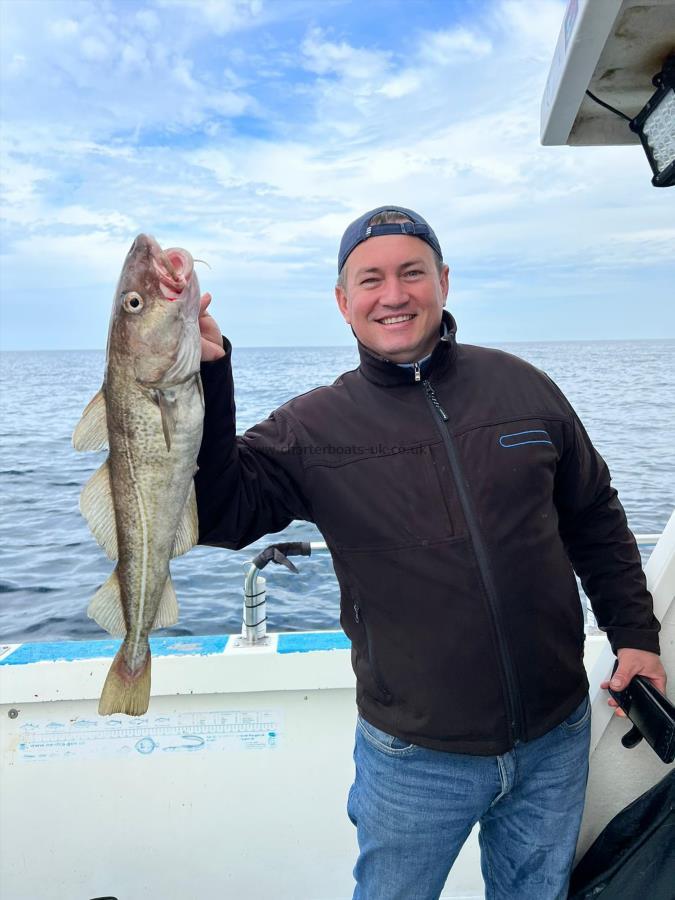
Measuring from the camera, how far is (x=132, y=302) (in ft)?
5.86

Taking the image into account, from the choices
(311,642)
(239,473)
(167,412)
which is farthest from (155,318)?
(311,642)

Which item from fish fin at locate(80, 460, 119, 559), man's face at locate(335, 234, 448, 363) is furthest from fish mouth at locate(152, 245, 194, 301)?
man's face at locate(335, 234, 448, 363)

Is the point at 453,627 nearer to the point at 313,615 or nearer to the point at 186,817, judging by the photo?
the point at 186,817

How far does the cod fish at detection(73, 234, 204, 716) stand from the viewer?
5.85 ft

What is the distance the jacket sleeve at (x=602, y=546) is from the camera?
228 cm

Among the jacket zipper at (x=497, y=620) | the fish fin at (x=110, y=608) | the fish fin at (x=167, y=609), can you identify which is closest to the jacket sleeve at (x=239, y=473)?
the fish fin at (x=167, y=609)

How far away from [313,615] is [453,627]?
547cm

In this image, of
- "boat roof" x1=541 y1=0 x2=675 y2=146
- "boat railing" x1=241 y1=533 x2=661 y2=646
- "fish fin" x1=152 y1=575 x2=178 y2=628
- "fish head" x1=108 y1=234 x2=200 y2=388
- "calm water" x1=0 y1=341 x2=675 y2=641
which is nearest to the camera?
"boat roof" x1=541 y1=0 x2=675 y2=146

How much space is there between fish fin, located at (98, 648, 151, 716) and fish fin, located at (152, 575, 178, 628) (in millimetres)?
100

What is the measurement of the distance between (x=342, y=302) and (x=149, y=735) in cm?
220

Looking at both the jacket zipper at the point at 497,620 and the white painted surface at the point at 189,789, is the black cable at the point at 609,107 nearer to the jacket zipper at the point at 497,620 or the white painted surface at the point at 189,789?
the jacket zipper at the point at 497,620

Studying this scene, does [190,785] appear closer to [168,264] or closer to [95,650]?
[95,650]

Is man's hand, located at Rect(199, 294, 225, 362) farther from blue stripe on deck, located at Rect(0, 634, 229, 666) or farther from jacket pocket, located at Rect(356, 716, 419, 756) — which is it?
blue stripe on deck, located at Rect(0, 634, 229, 666)

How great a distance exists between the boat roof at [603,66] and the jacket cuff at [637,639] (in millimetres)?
1517
